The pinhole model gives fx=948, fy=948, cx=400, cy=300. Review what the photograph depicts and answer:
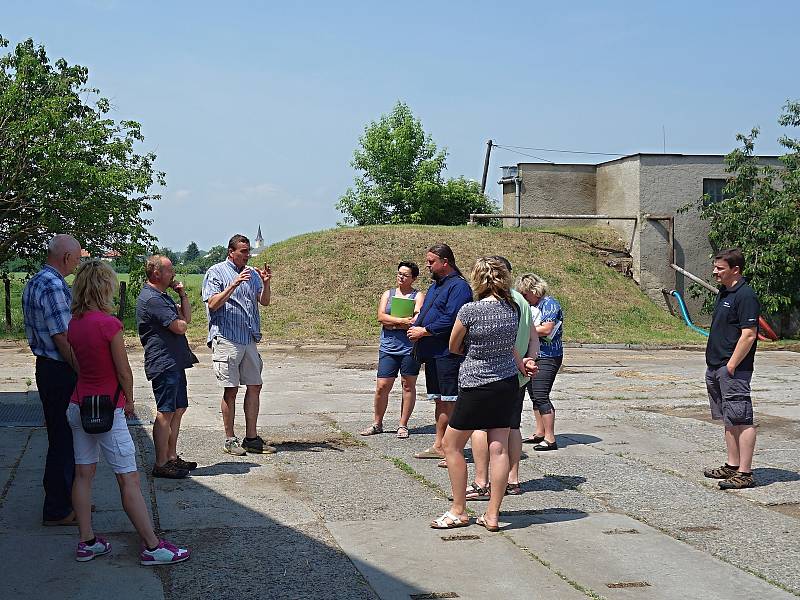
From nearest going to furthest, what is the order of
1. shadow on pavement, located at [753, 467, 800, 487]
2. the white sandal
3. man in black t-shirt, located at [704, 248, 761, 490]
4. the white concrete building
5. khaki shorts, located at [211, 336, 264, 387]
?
the white sandal, man in black t-shirt, located at [704, 248, 761, 490], shadow on pavement, located at [753, 467, 800, 487], khaki shorts, located at [211, 336, 264, 387], the white concrete building

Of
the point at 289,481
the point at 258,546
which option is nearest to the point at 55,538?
the point at 258,546

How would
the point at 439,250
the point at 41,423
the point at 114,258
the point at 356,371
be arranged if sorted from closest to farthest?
the point at 439,250, the point at 41,423, the point at 356,371, the point at 114,258

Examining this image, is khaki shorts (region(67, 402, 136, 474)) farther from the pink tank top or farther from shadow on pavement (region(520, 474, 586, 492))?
shadow on pavement (region(520, 474, 586, 492))

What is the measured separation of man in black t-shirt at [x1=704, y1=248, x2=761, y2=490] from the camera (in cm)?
809

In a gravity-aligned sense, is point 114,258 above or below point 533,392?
above

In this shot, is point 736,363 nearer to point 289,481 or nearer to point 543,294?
point 543,294

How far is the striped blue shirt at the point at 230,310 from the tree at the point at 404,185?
4193 cm

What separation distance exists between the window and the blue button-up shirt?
24138 millimetres

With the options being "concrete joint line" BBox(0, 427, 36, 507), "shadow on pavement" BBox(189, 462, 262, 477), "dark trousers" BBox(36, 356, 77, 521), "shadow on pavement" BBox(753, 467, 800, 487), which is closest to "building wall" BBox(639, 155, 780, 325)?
"shadow on pavement" BBox(753, 467, 800, 487)

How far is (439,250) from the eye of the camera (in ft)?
27.9

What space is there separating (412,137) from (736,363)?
158 ft

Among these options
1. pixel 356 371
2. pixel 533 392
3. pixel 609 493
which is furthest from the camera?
pixel 356 371

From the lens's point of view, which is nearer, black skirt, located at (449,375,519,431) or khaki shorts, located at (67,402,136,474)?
khaki shorts, located at (67,402,136,474)

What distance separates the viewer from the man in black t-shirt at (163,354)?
25.5 ft
